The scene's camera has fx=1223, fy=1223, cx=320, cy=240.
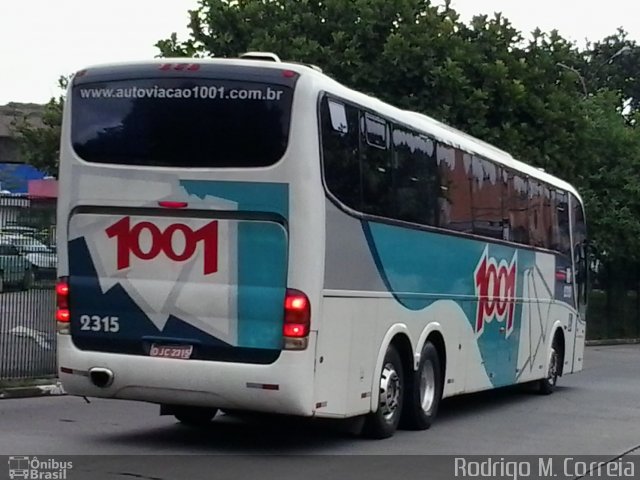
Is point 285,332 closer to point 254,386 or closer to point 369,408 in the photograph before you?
point 254,386

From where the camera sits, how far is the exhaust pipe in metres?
11.1

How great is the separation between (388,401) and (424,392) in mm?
1197

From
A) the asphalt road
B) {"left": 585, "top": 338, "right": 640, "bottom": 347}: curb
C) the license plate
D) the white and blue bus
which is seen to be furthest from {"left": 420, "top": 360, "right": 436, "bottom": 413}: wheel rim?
{"left": 585, "top": 338, "right": 640, "bottom": 347}: curb

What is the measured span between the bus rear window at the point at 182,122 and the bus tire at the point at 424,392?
12.2 feet

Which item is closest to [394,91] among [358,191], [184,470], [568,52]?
[568,52]

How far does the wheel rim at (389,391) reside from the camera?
491 inches

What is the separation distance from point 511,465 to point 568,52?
20070 millimetres

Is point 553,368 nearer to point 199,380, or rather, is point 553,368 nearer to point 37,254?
point 37,254

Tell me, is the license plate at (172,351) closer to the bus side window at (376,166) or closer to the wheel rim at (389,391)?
the bus side window at (376,166)

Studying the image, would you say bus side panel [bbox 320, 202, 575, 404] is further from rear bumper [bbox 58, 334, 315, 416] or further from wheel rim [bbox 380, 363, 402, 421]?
rear bumper [bbox 58, 334, 315, 416]

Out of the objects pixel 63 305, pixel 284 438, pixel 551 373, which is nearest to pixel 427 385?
pixel 284 438

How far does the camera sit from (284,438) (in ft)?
41.2

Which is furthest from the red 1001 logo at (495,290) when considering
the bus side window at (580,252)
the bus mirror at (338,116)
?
the bus mirror at (338,116)

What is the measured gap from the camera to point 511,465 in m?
11.1
